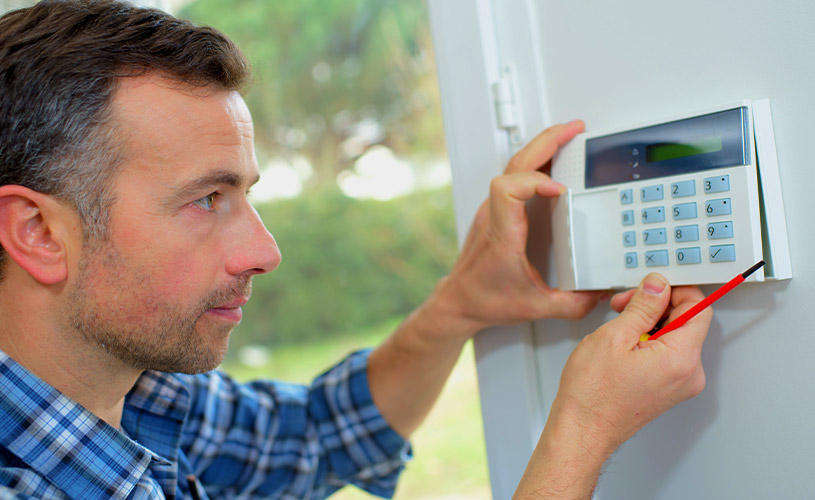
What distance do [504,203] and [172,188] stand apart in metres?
0.38

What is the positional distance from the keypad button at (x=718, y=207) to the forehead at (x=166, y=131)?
1.72 feet

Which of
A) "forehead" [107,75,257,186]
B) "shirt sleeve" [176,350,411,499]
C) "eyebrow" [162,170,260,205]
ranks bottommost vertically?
"shirt sleeve" [176,350,411,499]

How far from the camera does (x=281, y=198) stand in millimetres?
1417

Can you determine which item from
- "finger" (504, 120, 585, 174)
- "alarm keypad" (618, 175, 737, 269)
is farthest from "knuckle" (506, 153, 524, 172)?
"alarm keypad" (618, 175, 737, 269)

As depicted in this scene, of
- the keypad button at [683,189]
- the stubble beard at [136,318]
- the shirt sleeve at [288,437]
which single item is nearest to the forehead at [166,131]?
the stubble beard at [136,318]

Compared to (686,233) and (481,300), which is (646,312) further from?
(481,300)

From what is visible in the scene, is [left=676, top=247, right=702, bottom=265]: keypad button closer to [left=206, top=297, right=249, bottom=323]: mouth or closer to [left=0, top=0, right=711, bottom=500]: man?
[left=0, top=0, right=711, bottom=500]: man

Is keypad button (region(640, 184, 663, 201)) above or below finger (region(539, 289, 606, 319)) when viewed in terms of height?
above

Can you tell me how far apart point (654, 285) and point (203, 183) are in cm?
51

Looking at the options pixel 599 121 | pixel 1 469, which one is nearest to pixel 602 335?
pixel 599 121

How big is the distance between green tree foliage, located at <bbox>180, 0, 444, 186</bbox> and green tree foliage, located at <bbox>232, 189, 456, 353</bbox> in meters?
0.09

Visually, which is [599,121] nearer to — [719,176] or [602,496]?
[719,176]

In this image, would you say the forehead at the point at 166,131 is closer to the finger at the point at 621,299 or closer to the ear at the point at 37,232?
the ear at the point at 37,232

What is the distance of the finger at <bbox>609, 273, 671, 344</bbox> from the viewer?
629mm
